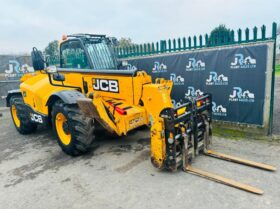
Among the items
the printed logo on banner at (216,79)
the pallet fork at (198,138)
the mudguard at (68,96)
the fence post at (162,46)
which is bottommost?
the pallet fork at (198,138)

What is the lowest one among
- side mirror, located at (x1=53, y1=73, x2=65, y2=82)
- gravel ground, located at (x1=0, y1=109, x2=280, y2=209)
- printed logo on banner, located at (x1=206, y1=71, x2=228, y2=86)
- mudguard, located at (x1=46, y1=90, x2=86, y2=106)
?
gravel ground, located at (x1=0, y1=109, x2=280, y2=209)

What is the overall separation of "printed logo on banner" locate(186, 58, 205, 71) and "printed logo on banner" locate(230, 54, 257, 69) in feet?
2.62

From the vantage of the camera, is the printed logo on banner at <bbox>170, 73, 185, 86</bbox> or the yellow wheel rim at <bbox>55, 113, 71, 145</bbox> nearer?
the yellow wheel rim at <bbox>55, 113, 71, 145</bbox>

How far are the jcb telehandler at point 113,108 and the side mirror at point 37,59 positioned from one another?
30mm

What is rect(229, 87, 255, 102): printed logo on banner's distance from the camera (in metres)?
5.44

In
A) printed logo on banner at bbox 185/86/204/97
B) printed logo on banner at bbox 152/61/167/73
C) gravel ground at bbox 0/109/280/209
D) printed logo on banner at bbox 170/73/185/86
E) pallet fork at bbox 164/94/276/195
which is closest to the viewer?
gravel ground at bbox 0/109/280/209

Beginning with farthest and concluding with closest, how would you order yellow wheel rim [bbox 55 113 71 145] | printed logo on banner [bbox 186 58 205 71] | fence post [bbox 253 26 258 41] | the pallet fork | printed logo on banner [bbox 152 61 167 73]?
printed logo on banner [bbox 152 61 167 73] → printed logo on banner [bbox 186 58 205 71] → fence post [bbox 253 26 258 41] → yellow wheel rim [bbox 55 113 71 145] → the pallet fork

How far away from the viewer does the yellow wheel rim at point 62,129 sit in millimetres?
4848

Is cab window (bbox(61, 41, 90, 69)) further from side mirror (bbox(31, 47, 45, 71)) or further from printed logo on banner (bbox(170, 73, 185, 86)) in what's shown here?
printed logo on banner (bbox(170, 73, 185, 86))

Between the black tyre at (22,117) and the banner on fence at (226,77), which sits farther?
the black tyre at (22,117)

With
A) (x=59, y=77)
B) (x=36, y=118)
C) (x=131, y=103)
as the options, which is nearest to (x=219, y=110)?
(x=131, y=103)

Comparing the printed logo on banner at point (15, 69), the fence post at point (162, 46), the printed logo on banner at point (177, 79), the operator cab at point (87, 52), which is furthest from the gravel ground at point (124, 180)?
the printed logo on banner at point (15, 69)

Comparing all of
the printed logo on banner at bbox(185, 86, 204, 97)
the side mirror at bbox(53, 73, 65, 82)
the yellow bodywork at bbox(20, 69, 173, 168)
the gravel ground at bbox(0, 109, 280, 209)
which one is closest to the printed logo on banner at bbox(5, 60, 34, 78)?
the gravel ground at bbox(0, 109, 280, 209)

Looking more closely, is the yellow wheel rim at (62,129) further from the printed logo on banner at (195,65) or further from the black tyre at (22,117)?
the printed logo on banner at (195,65)
